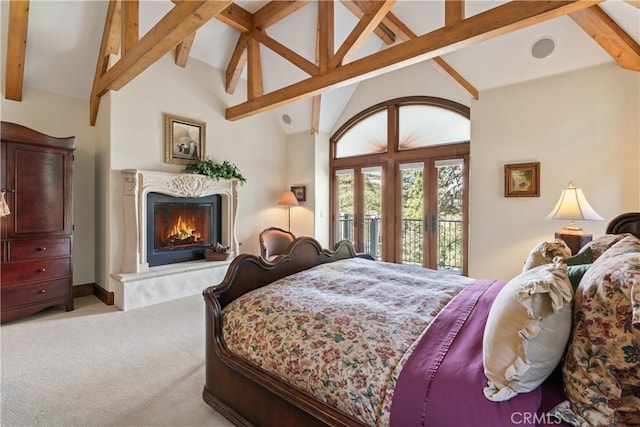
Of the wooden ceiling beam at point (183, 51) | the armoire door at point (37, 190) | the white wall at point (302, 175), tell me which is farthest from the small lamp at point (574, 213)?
the armoire door at point (37, 190)

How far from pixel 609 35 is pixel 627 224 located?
188 cm

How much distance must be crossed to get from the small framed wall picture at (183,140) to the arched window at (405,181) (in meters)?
2.45

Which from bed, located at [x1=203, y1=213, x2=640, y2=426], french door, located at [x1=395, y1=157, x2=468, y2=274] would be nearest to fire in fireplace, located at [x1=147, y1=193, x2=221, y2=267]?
bed, located at [x1=203, y1=213, x2=640, y2=426]

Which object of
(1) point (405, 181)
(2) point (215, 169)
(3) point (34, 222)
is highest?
(2) point (215, 169)

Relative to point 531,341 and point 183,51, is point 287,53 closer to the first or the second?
point 183,51

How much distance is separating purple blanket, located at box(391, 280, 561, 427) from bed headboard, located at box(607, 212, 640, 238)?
197 cm

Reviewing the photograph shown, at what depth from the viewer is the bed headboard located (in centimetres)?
234

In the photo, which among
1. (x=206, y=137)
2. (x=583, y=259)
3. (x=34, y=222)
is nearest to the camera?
(x=583, y=259)

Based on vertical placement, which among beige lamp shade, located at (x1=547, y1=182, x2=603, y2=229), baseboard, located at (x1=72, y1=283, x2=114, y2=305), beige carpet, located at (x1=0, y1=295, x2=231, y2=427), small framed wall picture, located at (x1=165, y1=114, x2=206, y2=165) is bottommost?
beige carpet, located at (x1=0, y1=295, x2=231, y2=427)

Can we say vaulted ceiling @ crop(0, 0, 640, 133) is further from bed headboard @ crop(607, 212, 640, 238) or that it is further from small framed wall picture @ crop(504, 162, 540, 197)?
bed headboard @ crop(607, 212, 640, 238)

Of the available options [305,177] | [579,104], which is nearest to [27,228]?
[305,177]

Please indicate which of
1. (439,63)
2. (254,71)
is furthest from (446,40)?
(254,71)

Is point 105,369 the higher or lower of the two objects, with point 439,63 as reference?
lower

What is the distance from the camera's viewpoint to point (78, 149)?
424 centimetres
